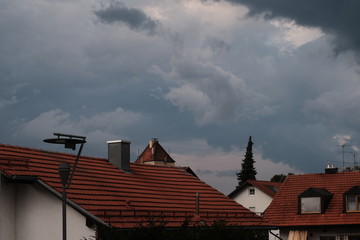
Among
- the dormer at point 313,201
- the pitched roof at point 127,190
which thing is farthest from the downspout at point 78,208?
the dormer at point 313,201

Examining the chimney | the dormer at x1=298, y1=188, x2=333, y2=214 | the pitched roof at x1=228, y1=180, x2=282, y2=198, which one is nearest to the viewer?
the chimney

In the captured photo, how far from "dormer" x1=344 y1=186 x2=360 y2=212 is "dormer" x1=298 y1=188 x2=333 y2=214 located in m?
1.73

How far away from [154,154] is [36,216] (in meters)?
69.1

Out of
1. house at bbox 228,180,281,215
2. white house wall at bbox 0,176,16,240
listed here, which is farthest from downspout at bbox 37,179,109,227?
house at bbox 228,180,281,215

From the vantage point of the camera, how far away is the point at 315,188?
51656 millimetres

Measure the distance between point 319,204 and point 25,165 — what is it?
1074 inches

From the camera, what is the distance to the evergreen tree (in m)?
98.6

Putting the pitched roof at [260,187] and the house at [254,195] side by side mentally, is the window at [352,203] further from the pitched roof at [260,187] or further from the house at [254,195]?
the pitched roof at [260,187]

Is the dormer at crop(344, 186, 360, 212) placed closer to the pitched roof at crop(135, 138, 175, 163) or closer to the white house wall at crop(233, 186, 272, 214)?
the white house wall at crop(233, 186, 272, 214)

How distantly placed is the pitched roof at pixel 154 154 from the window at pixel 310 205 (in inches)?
1829

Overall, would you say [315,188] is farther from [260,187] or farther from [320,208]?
[260,187]

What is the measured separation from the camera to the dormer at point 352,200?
1917 inches

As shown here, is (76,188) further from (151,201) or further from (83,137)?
(83,137)

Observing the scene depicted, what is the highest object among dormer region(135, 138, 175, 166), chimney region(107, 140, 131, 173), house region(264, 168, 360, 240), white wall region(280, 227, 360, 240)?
dormer region(135, 138, 175, 166)
